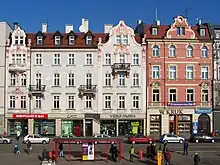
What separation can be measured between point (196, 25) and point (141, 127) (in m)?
19.1

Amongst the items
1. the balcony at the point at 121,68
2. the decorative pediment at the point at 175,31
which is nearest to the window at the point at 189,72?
the decorative pediment at the point at 175,31

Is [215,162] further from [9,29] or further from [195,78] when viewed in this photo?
[9,29]

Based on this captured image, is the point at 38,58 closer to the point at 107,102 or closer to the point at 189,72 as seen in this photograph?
the point at 107,102

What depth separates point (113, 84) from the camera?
63.3m

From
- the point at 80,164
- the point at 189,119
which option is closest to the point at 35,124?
the point at 189,119

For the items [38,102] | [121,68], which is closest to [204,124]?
[121,68]

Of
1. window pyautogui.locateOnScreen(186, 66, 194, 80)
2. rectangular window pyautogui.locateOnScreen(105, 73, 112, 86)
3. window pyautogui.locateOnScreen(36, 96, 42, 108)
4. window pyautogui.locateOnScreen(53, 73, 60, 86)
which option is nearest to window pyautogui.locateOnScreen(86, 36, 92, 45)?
rectangular window pyautogui.locateOnScreen(105, 73, 112, 86)

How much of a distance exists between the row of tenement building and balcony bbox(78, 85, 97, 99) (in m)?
0.15

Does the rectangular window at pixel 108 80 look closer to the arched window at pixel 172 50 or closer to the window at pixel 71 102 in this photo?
the window at pixel 71 102

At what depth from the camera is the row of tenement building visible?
6300 centimetres

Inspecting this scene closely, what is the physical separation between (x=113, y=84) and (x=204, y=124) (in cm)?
1492

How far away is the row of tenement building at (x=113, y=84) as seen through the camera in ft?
207

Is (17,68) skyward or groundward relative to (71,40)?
groundward

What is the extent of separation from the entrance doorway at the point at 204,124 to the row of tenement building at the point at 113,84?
0.25 ft
